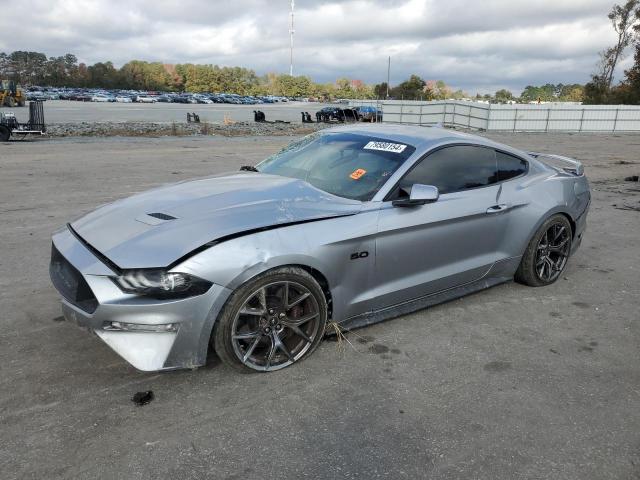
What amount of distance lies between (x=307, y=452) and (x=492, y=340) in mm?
1882

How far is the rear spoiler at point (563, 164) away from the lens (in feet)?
17.8

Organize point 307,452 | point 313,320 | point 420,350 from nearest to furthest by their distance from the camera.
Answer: point 307,452 < point 313,320 < point 420,350

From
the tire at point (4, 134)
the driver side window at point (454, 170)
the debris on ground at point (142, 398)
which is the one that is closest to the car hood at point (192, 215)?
the driver side window at point (454, 170)

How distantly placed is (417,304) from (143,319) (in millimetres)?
2053

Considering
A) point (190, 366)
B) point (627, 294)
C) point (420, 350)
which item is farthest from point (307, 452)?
point (627, 294)

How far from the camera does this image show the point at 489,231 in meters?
4.32

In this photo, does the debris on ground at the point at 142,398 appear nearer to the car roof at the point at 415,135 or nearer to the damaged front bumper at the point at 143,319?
the damaged front bumper at the point at 143,319

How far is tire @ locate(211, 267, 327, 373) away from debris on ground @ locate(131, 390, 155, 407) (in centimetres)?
45

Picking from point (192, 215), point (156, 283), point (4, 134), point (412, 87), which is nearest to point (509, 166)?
point (192, 215)

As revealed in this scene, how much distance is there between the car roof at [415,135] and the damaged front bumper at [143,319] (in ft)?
6.77

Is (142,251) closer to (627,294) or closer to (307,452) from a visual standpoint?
(307,452)

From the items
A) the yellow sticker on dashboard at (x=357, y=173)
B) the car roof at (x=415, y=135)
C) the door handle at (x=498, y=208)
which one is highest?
the car roof at (x=415, y=135)

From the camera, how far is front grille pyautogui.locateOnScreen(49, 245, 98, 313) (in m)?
2.94

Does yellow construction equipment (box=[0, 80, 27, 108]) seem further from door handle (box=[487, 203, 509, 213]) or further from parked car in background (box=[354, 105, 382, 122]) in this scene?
door handle (box=[487, 203, 509, 213])
